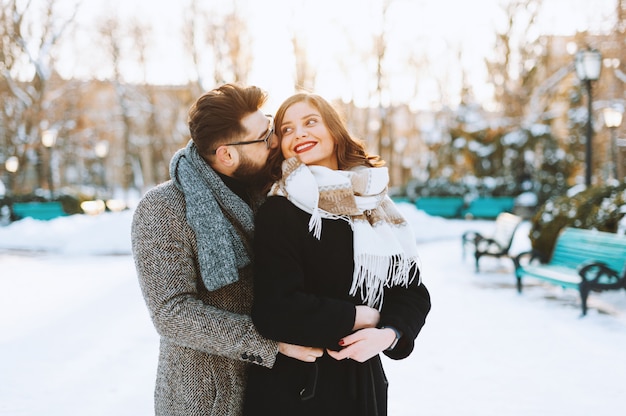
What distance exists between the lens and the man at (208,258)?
5.50ft

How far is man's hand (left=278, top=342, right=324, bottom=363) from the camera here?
1.68 m

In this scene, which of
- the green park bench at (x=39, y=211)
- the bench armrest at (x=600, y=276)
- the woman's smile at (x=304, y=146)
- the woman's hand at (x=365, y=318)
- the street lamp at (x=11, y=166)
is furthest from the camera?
the street lamp at (x=11, y=166)

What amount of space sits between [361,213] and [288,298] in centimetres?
42

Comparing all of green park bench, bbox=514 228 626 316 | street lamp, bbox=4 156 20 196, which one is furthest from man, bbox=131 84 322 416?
street lamp, bbox=4 156 20 196

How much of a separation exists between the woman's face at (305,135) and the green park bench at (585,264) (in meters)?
5.65

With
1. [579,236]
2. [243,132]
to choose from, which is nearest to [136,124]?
[579,236]

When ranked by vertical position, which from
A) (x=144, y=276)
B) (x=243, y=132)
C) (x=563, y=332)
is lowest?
(x=563, y=332)

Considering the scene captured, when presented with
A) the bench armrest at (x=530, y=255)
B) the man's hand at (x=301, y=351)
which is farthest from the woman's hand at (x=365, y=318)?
the bench armrest at (x=530, y=255)

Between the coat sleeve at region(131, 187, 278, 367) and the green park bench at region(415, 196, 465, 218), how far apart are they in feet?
68.9

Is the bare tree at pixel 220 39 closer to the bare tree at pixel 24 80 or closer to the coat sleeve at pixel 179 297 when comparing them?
the bare tree at pixel 24 80

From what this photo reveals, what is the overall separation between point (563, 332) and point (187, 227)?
17.7 ft

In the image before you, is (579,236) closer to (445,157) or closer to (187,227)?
(187,227)

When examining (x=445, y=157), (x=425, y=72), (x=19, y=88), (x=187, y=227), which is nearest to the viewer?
(x=187, y=227)

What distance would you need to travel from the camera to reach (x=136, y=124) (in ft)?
168
